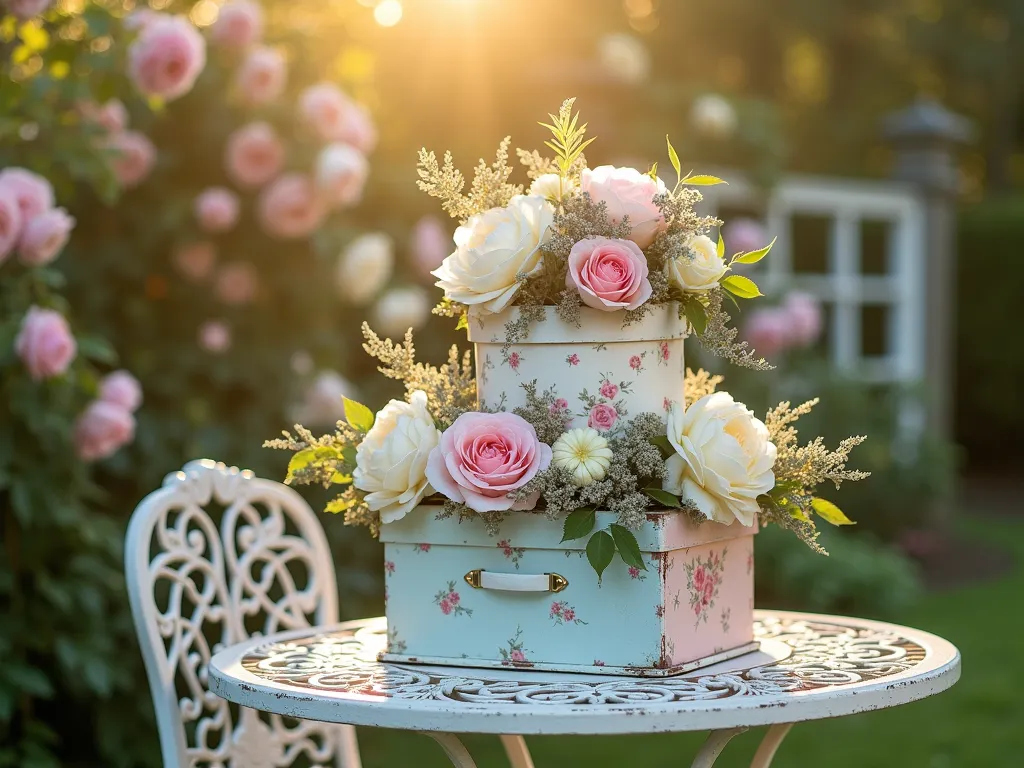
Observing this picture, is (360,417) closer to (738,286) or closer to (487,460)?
(487,460)

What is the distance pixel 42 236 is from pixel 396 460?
4.82ft

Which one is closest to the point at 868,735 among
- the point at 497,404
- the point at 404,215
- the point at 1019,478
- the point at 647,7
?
the point at 404,215

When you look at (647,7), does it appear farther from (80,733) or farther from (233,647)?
(233,647)

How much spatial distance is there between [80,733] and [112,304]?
1.21 meters

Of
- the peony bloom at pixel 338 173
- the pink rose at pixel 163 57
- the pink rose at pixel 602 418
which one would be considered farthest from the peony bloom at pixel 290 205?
the pink rose at pixel 602 418

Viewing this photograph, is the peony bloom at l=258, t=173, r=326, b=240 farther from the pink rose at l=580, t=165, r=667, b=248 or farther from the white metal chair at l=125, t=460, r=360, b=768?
the pink rose at l=580, t=165, r=667, b=248

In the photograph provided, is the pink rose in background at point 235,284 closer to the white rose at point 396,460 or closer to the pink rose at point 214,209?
the pink rose at point 214,209

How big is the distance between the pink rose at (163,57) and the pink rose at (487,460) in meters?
1.86

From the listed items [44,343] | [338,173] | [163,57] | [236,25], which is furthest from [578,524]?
[236,25]

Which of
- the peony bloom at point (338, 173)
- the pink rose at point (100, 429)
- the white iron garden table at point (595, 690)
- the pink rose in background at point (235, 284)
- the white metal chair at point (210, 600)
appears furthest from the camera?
the pink rose in background at point (235, 284)

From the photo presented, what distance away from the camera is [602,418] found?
196 centimetres

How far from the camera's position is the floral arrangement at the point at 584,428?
1862 mm

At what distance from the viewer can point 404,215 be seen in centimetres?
479

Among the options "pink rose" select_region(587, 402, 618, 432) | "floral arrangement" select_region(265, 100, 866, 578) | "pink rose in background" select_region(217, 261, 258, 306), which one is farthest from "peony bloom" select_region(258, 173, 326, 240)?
"pink rose" select_region(587, 402, 618, 432)
